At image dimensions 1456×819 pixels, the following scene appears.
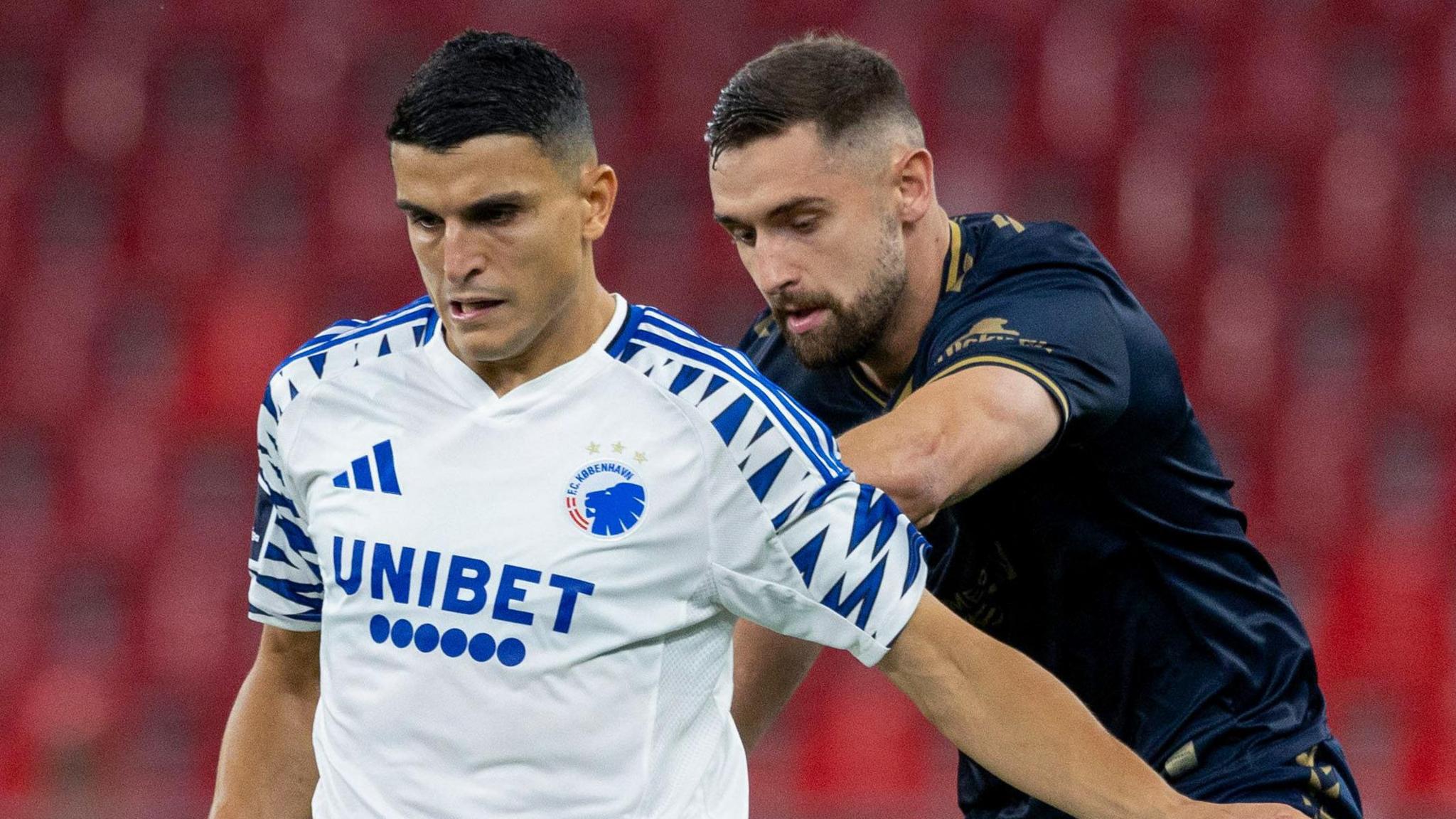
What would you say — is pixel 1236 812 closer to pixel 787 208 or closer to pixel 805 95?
pixel 787 208

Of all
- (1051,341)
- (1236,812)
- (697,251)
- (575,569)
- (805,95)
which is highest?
(805,95)

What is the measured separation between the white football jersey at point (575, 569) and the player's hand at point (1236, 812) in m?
0.31

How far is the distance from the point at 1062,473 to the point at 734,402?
2.10 feet

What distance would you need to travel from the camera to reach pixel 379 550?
5.43 ft

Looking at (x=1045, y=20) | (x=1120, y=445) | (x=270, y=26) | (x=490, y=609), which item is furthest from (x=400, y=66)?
(x=490, y=609)

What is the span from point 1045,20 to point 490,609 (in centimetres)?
312

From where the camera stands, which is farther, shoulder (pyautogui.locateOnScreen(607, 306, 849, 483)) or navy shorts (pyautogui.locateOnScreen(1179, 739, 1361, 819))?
navy shorts (pyautogui.locateOnScreen(1179, 739, 1361, 819))

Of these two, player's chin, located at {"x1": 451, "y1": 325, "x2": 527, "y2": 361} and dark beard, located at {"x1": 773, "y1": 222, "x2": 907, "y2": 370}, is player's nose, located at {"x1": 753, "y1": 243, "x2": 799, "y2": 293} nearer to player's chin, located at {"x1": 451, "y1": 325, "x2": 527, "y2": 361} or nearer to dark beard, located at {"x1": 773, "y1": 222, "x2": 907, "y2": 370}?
dark beard, located at {"x1": 773, "y1": 222, "x2": 907, "y2": 370}

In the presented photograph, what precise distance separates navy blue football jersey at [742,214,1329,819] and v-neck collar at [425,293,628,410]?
0.55 meters

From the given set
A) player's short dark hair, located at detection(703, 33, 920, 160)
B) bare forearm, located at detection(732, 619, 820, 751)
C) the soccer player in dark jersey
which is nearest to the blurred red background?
bare forearm, located at detection(732, 619, 820, 751)

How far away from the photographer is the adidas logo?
168 centimetres

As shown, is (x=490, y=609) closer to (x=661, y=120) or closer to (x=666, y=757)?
(x=666, y=757)

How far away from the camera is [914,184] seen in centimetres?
230

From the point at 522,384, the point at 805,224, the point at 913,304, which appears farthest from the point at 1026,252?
the point at 522,384
